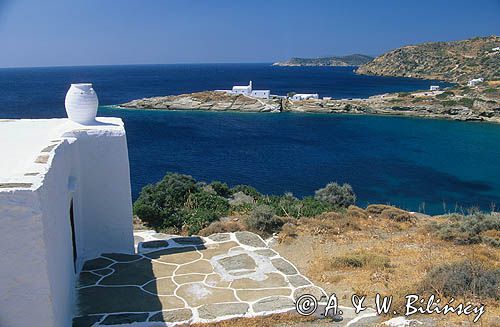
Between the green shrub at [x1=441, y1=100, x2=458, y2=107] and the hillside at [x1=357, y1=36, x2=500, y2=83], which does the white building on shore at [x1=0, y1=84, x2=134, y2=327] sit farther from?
the hillside at [x1=357, y1=36, x2=500, y2=83]

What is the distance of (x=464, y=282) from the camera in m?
5.69

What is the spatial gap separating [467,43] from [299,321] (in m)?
125

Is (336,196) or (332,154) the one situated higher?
(336,196)

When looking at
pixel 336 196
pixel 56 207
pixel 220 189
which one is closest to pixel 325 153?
pixel 336 196

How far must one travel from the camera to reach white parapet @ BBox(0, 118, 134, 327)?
12.3ft

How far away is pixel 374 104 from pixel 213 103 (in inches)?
891

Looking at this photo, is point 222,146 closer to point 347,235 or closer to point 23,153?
point 347,235

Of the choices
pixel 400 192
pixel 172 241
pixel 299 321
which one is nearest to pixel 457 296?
pixel 299 321

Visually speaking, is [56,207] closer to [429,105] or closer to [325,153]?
[325,153]

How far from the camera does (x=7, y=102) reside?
70.1 m

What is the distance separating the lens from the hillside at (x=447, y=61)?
93.2 metres

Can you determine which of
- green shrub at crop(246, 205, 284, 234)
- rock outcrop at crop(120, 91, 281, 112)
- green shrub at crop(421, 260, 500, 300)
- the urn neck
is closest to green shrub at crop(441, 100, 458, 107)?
rock outcrop at crop(120, 91, 281, 112)

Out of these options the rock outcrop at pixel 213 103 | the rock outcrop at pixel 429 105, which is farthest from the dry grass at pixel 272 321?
the rock outcrop at pixel 213 103

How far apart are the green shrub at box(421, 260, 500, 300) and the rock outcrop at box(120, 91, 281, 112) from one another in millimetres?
55142
